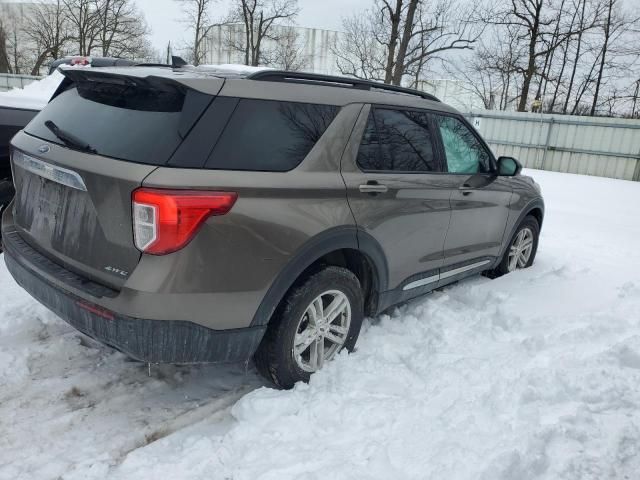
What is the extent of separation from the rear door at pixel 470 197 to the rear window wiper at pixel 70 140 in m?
2.43

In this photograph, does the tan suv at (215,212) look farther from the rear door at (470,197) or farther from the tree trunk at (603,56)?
the tree trunk at (603,56)

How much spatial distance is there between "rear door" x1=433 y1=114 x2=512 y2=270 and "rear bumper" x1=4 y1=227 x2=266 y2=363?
2.00 m

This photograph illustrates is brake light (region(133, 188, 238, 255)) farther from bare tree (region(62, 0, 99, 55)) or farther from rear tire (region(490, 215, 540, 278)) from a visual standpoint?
bare tree (region(62, 0, 99, 55))

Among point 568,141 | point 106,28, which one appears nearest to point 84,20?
point 106,28

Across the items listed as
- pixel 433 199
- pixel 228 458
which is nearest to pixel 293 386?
pixel 228 458

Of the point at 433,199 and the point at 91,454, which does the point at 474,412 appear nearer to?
the point at 433,199

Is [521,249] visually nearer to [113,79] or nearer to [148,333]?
[148,333]

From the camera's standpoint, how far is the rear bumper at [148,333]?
→ 7.59 ft

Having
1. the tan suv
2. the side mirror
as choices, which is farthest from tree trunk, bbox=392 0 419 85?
the tan suv

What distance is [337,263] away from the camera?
10.4 ft

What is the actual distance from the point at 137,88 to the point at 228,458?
6.03 ft

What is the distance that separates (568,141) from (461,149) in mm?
16466

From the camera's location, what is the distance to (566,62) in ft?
97.1

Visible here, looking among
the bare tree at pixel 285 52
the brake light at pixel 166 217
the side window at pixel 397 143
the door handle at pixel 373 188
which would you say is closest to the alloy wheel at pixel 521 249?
the side window at pixel 397 143
